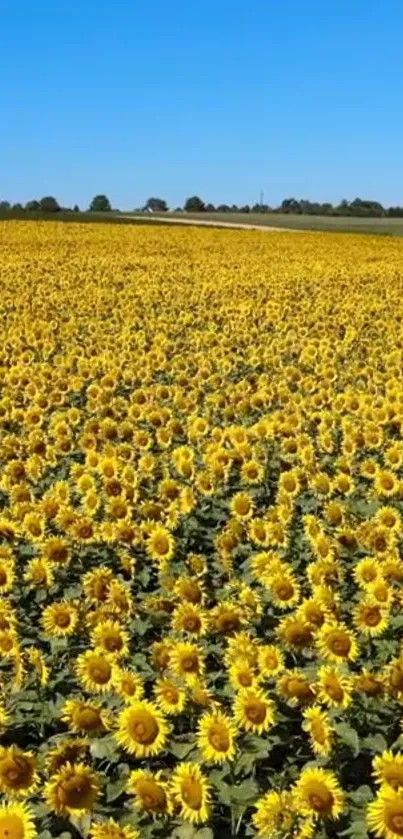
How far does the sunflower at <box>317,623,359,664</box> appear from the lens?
11.5ft

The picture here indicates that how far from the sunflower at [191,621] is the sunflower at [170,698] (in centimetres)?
50

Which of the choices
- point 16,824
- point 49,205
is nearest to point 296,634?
point 16,824

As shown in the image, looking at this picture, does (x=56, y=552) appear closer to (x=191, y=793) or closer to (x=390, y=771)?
(x=191, y=793)

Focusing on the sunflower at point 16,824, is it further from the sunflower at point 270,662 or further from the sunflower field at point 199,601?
the sunflower at point 270,662

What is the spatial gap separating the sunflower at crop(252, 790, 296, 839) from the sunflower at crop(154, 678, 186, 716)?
0.51 m

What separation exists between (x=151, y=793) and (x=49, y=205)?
7492cm

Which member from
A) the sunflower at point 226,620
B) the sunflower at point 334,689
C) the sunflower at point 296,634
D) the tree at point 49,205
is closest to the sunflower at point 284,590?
the sunflower at point 226,620

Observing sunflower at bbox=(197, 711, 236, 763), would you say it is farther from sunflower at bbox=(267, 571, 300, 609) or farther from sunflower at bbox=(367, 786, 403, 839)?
sunflower at bbox=(267, 571, 300, 609)

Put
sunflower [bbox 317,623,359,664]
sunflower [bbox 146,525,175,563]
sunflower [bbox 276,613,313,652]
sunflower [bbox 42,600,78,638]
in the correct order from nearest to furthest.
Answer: sunflower [bbox 317,623,359,664] < sunflower [bbox 276,613,313,652] < sunflower [bbox 42,600,78,638] < sunflower [bbox 146,525,175,563]

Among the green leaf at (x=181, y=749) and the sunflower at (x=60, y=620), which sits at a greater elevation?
the sunflower at (x=60, y=620)

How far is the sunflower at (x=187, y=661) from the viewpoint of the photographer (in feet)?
11.5

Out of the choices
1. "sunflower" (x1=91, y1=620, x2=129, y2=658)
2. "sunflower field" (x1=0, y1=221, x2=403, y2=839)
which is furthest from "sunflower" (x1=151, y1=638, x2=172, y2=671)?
"sunflower" (x1=91, y1=620, x2=129, y2=658)

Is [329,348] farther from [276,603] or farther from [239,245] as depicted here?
[239,245]

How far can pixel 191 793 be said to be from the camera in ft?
9.46
